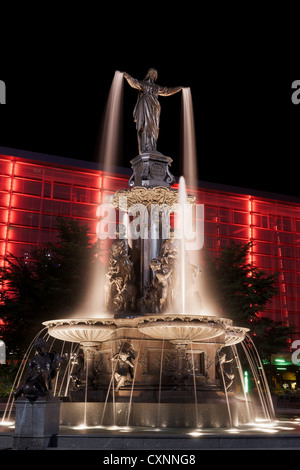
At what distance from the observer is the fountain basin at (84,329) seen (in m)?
12.4

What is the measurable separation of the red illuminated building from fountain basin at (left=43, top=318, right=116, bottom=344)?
3019cm

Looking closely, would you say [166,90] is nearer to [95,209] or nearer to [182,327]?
[182,327]

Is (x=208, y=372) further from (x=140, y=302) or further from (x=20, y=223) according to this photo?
(x=20, y=223)

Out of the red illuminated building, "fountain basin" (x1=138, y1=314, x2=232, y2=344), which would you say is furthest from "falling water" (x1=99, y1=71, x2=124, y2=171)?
the red illuminated building

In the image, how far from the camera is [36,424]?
8.25 meters

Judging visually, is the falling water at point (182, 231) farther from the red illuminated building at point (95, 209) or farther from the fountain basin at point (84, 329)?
the red illuminated building at point (95, 209)

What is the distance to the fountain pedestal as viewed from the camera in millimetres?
8094

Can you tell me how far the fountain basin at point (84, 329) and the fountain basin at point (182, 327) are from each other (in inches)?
41.0

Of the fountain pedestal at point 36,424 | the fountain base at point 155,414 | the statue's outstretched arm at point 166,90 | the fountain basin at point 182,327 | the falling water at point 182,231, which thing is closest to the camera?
the fountain pedestal at point 36,424

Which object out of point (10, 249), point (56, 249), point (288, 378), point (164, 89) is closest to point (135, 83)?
point (164, 89)

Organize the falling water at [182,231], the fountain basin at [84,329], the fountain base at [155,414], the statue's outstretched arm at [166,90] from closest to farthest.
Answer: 1. the fountain base at [155,414]
2. the fountain basin at [84,329]
3. the falling water at [182,231]
4. the statue's outstretched arm at [166,90]

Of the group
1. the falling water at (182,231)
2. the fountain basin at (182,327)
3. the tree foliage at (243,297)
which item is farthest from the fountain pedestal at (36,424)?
the tree foliage at (243,297)

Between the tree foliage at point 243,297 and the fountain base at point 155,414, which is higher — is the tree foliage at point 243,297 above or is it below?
above

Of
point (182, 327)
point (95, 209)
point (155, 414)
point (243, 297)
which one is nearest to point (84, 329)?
point (182, 327)
